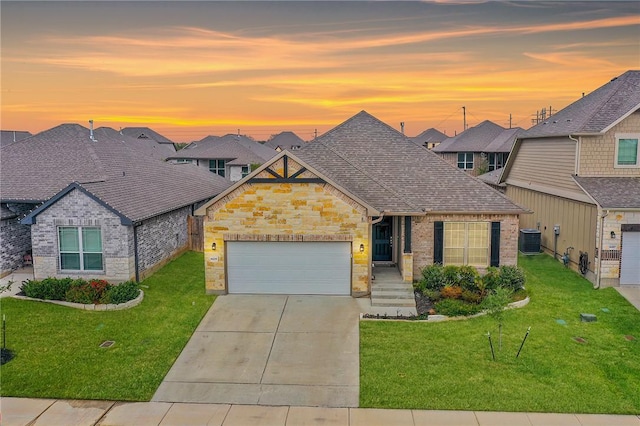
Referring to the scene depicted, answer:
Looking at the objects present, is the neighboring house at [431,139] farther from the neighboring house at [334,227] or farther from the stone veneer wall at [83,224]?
the stone veneer wall at [83,224]

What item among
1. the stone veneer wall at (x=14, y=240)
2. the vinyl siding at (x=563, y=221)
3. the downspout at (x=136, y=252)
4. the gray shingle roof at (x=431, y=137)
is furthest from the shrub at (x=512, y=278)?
the gray shingle roof at (x=431, y=137)

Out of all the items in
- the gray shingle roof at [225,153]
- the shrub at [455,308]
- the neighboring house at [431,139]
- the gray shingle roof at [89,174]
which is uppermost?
the neighboring house at [431,139]

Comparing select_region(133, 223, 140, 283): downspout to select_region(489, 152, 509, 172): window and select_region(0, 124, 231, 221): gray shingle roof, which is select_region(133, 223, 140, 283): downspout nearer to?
select_region(0, 124, 231, 221): gray shingle roof

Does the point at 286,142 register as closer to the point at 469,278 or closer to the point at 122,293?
the point at 469,278

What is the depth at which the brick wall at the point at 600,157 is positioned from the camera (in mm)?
20453

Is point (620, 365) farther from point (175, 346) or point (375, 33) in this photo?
point (375, 33)

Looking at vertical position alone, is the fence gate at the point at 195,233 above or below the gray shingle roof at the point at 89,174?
below

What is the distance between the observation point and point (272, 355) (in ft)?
44.3

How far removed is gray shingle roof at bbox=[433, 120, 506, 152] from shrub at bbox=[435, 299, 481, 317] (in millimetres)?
35731

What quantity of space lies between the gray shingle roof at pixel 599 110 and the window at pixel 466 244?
19.6ft

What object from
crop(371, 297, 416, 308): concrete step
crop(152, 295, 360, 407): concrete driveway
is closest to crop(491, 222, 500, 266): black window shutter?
crop(371, 297, 416, 308): concrete step

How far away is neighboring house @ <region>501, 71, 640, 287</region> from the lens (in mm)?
18672

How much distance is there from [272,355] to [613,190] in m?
14.9

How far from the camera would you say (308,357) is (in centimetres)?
1338
